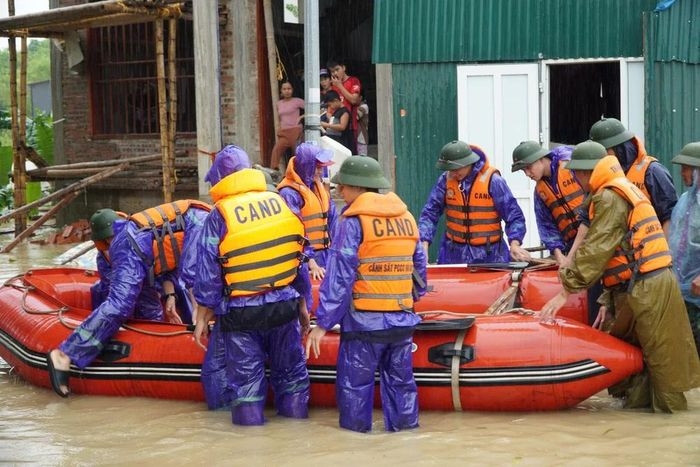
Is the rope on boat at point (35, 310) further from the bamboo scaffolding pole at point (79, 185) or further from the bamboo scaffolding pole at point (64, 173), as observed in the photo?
the bamboo scaffolding pole at point (64, 173)

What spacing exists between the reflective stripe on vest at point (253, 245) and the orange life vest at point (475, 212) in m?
2.69

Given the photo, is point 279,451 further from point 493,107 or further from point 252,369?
point 493,107

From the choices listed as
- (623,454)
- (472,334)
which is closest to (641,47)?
(472,334)

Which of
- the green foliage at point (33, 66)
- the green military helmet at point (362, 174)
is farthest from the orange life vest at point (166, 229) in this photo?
the green foliage at point (33, 66)

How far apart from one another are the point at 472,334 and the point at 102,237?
111 inches

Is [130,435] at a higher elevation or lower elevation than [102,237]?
lower

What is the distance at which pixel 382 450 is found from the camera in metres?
6.45

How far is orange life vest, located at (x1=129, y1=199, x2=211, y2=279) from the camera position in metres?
7.84

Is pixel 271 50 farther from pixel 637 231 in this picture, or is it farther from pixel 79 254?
pixel 637 231

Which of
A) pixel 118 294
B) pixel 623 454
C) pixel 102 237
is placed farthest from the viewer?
pixel 102 237

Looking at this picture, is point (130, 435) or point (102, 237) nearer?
point (130, 435)

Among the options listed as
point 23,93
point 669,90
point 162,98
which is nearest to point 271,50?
point 162,98

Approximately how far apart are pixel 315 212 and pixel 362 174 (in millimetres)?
2322

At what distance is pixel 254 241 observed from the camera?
6.77 m
